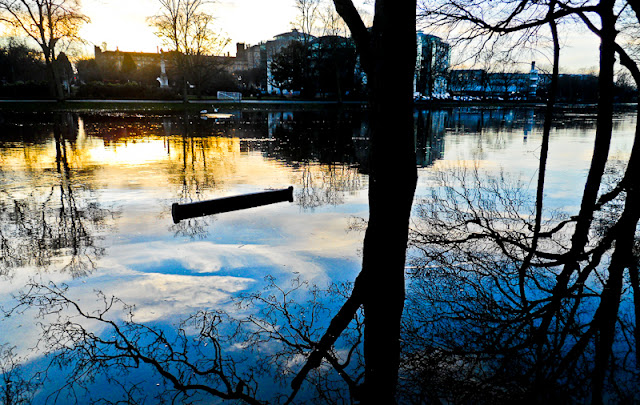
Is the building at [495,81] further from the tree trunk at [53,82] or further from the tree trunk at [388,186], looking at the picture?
the tree trunk at [53,82]

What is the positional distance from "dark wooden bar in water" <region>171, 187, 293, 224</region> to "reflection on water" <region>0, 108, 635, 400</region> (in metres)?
0.22

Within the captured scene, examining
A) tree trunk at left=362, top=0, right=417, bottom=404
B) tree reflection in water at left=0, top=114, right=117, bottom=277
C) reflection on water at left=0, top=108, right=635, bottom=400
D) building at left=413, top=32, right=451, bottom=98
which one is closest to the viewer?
tree trunk at left=362, top=0, right=417, bottom=404

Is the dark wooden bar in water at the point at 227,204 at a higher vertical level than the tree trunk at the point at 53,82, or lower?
lower

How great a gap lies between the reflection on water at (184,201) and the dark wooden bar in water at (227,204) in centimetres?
22

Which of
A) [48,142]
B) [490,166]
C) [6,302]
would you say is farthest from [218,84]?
[6,302]

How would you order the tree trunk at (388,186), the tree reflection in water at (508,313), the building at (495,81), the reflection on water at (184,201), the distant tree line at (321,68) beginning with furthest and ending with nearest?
the distant tree line at (321,68), the building at (495,81), the reflection on water at (184,201), the tree reflection in water at (508,313), the tree trunk at (388,186)

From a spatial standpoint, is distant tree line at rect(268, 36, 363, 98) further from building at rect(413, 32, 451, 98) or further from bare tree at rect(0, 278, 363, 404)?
bare tree at rect(0, 278, 363, 404)

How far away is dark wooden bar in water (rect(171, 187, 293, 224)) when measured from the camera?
26.4ft

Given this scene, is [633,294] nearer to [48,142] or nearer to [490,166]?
[490,166]

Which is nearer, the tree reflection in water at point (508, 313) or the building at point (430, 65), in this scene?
the tree reflection in water at point (508, 313)

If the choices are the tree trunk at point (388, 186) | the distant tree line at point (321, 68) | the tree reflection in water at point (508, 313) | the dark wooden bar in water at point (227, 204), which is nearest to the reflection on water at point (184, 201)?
the dark wooden bar in water at point (227, 204)

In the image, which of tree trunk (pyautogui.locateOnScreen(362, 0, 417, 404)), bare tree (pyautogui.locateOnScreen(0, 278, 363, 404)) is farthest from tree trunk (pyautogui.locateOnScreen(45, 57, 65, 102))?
tree trunk (pyautogui.locateOnScreen(362, 0, 417, 404))

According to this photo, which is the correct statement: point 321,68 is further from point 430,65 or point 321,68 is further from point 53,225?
point 53,225

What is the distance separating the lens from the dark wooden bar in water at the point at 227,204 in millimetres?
8047
